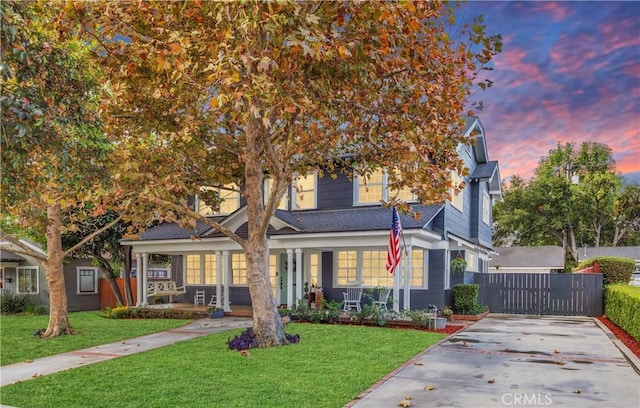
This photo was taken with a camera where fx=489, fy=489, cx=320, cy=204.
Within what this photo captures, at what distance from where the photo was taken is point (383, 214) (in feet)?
56.0

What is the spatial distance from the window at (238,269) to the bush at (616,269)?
1404 cm

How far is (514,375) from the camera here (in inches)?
309

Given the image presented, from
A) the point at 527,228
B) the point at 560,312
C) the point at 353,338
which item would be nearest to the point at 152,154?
the point at 353,338

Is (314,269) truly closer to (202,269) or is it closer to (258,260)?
(202,269)

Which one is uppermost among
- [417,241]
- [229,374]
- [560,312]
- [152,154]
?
[152,154]

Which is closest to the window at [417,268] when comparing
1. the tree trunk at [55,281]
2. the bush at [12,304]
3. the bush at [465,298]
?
the bush at [465,298]

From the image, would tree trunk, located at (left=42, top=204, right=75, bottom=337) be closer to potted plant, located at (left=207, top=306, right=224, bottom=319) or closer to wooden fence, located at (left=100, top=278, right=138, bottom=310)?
potted plant, located at (left=207, top=306, right=224, bottom=319)

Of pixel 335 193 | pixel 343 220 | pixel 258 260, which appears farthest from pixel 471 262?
pixel 258 260

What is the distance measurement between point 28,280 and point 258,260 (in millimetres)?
20438

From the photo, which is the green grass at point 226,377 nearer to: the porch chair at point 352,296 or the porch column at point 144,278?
the porch chair at point 352,296

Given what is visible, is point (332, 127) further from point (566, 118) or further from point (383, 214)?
point (566, 118)

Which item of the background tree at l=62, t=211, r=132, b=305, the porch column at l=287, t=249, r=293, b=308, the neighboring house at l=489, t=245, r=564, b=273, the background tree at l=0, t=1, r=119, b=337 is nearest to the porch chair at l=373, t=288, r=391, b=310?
the porch column at l=287, t=249, r=293, b=308

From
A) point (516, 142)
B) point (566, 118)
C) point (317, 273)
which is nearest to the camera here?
point (317, 273)

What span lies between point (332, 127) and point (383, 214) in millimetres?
7189
